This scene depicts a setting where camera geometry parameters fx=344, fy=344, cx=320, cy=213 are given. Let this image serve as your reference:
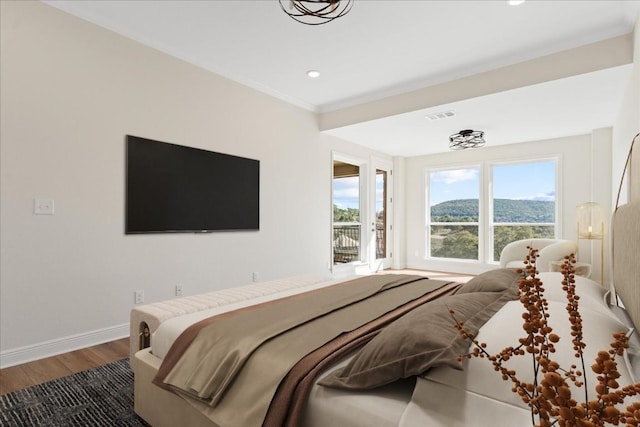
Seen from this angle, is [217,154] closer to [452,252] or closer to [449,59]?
[449,59]

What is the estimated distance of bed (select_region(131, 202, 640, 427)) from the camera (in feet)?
3.14

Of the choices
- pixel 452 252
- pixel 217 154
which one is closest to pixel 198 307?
pixel 217 154

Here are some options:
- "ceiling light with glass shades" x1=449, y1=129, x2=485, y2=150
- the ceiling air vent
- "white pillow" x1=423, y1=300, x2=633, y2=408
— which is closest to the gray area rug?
"white pillow" x1=423, y1=300, x2=633, y2=408

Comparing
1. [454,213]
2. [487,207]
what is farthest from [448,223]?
[487,207]

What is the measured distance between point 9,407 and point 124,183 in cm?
185

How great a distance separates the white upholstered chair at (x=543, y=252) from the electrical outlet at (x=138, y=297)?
404 cm

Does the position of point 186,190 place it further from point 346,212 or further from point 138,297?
point 346,212

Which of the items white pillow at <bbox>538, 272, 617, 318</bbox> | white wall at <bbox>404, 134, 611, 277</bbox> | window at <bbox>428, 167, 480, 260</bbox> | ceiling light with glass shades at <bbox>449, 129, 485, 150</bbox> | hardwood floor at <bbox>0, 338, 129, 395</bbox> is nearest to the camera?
white pillow at <bbox>538, 272, 617, 318</bbox>

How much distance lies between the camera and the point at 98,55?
3.05 m

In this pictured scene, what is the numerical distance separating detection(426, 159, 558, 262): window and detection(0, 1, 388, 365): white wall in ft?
14.8

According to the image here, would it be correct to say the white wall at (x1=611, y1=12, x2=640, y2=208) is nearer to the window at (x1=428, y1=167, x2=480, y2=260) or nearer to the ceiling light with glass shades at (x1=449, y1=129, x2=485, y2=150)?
the ceiling light with glass shades at (x1=449, y1=129, x2=485, y2=150)

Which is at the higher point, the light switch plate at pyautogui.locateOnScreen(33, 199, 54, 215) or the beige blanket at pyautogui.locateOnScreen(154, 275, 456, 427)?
the light switch plate at pyautogui.locateOnScreen(33, 199, 54, 215)

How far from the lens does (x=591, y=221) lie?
494 cm

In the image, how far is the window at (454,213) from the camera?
670cm
